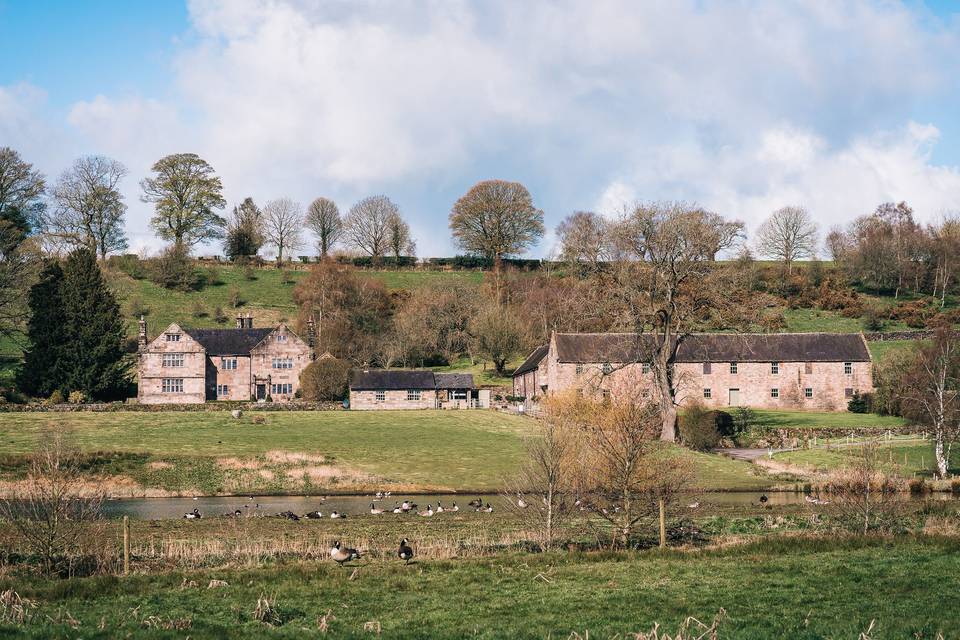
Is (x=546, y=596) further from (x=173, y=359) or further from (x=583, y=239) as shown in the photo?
(x=583, y=239)

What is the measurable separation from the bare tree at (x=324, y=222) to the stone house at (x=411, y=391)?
Answer: 2239 inches

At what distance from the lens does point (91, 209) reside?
106562 millimetres

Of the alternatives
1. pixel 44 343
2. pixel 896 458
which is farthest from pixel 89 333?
pixel 896 458

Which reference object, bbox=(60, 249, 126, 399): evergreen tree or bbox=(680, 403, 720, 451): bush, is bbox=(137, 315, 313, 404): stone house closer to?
bbox=(60, 249, 126, 399): evergreen tree

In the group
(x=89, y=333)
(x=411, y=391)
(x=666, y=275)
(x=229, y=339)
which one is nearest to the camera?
(x=666, y=275)

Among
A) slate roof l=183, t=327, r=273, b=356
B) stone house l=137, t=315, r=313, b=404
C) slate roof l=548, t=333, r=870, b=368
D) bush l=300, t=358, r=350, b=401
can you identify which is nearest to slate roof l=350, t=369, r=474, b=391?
bush l=300, t=358, r=350, b=401

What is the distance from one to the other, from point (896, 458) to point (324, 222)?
93.4 metres

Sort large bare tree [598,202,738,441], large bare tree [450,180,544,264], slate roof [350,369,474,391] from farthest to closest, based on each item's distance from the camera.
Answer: large bare tree [450,180,544,264], slate roof [350,369,474,391], large bare tree [598,202,738,441]

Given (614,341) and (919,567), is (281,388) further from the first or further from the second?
(919,567)

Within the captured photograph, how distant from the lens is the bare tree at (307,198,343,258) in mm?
128250

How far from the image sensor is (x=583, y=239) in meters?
105

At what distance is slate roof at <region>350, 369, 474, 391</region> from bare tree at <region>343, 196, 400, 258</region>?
5426 cm

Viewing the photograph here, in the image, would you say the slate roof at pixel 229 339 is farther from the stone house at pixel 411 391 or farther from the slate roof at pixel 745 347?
the slate roof at pixel 745 347

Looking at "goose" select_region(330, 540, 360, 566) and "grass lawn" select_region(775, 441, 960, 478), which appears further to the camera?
"grass lawn" select_region(775, 441, 960, 478)
